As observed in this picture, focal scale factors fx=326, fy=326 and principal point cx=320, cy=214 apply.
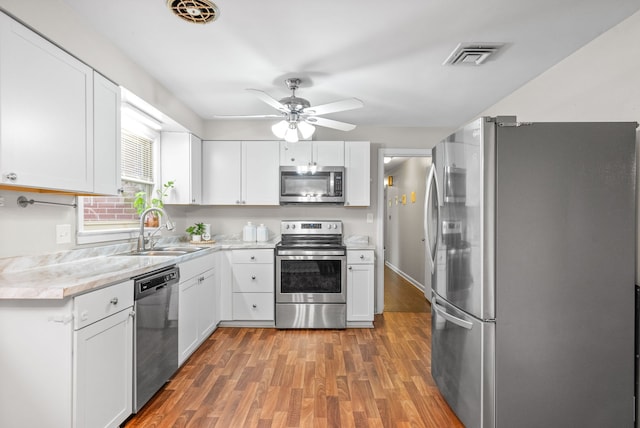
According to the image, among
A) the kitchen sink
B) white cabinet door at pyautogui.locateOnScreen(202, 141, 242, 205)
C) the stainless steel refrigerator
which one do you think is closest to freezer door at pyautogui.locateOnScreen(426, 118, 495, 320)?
the stainless steel refrigerator

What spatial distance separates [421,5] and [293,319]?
2998 mm

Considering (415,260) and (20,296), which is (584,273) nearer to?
(20,296)

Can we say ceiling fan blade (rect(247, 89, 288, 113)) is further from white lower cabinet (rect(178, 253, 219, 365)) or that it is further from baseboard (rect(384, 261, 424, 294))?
baseboard (rect(384, 261, 424, 294))

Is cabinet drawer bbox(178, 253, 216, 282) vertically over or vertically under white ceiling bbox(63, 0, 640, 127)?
under

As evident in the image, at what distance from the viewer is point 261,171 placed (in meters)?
3.87

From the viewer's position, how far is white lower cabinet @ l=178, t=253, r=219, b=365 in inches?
103

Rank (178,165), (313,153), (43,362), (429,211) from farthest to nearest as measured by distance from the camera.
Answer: (313,153) → (178,165) → (429,211) → (43,362)

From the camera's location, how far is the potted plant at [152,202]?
3014 mm

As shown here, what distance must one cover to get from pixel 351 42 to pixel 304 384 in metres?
2.42

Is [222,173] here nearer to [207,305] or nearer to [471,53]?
[207,305]

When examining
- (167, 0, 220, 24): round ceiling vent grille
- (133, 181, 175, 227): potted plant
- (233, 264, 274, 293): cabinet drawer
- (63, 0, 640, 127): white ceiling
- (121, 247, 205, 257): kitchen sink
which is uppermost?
(63, 0, 640, 127): white ceiling

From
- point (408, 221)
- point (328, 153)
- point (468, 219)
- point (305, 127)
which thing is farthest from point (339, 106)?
point (408, 221)

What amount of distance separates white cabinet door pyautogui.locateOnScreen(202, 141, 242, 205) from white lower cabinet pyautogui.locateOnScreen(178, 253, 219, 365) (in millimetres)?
766

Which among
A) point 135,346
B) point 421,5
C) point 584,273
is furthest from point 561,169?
point 135,346
